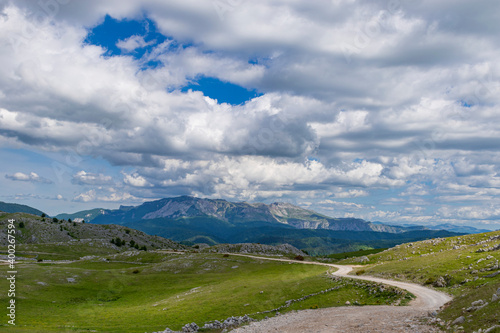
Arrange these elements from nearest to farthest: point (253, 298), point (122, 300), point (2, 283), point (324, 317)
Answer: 1. point (324, 317)
2. point (253, 298)
3. point (2, 283)
4. point (122, 300)

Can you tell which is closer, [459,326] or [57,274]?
[459,326]

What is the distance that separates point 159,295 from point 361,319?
6247cm

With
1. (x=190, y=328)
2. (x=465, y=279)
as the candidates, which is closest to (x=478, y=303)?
(x=465, y=279)

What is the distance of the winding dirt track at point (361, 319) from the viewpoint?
32.0 metres

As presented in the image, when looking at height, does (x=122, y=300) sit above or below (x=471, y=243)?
below

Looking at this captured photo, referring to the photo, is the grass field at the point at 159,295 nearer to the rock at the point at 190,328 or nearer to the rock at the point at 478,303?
the rock at the point at 190,328

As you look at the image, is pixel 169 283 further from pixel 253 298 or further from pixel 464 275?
pixel 464 275

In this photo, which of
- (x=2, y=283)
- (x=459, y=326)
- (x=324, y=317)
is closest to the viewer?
(x=459, y=326)

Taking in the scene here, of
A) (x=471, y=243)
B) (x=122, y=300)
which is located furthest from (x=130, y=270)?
(x=471, y=243)

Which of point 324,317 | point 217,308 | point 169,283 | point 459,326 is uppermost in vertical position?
point 459,326

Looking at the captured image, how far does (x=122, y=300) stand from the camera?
78.3 m

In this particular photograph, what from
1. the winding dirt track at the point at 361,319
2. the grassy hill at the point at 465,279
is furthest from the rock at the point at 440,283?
the winding dirt track at the point at 361,319

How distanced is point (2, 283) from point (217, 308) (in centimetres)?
5864

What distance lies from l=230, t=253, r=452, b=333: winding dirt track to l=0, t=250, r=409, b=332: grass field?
169 inches
